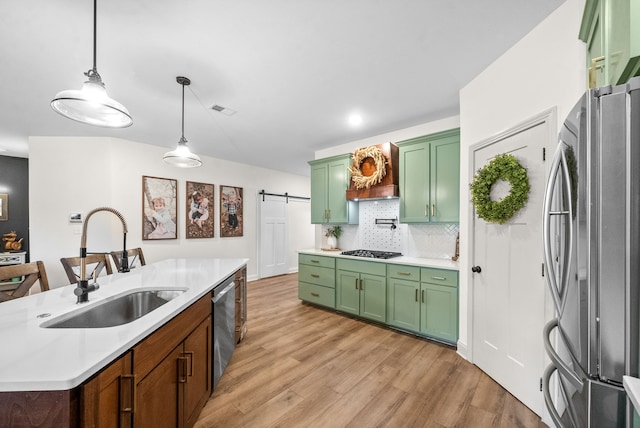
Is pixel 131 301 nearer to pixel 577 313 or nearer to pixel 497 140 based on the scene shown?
pixel 577 313

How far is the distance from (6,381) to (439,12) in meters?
2.59

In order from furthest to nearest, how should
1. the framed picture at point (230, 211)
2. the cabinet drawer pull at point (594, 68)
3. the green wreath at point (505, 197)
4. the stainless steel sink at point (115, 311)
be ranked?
the framed picture at point (230, 211) → the green wreath at point (505, 197) → the stainless steel sink at point (115, 311) → the cabinet drawer pull at point (594, 68)

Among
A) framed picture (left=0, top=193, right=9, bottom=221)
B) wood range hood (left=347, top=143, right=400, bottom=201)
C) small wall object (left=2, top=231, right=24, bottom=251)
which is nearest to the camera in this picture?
wood range hood (left=347, top=143, right=400, bottom=201)

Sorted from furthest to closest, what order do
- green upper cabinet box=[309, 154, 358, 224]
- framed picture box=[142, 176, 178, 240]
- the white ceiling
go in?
framed picture box=[142, 176, 178, 240]
green upper cabinet box=[309, 154, 358, 224]
the white ceiling

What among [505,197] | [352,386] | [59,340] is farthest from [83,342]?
[505,197]

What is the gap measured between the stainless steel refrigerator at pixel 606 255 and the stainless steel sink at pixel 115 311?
2.09 metres

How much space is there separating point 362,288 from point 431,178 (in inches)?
65.8

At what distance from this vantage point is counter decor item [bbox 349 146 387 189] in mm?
3408

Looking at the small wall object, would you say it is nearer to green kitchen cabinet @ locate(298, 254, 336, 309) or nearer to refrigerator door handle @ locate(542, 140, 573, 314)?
green kitchen cabinet @ locate(298, 254, 336, 309)

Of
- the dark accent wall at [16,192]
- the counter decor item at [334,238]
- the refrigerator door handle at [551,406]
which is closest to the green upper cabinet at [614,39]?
the refrigerator door handle at [551,406]

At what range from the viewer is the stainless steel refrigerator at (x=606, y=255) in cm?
83

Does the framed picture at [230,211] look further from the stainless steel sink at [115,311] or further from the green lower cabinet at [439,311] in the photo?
the green lower cabinet at [439,311]

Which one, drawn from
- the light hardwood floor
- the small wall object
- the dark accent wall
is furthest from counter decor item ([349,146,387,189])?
the dark accent wall

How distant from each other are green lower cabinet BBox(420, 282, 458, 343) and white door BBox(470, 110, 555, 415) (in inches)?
12.2
